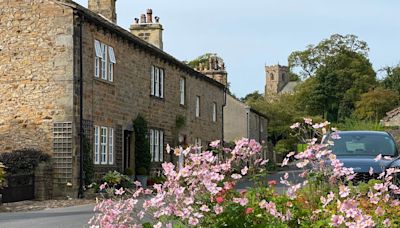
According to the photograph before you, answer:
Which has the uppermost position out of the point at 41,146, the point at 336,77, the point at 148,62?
the point at 336,77

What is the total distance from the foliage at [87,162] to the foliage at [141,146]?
515 cm

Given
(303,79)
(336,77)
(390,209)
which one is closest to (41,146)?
(390,209)

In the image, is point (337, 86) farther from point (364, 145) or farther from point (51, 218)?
point (51, 218)

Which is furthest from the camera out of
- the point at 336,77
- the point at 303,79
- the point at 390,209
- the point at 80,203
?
the point at 303,79

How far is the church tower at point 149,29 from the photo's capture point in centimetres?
3712

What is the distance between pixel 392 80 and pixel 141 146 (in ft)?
231

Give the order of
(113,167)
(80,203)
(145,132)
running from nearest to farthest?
(80,203), (113,167), (145,132)

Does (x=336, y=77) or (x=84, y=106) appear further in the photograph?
(x=336, y=77)

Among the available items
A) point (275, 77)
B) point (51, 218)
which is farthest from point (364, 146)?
point (275, 77)

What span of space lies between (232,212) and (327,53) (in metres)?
89.3

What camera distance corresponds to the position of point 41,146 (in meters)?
22.7

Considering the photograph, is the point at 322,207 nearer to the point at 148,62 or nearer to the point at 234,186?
the point at 234,186

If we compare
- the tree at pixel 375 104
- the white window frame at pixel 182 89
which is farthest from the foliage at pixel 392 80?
the white window frame at pixel 182 89

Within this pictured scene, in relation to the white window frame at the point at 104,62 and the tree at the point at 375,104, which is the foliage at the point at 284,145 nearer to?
the tree at the point at 375,104
